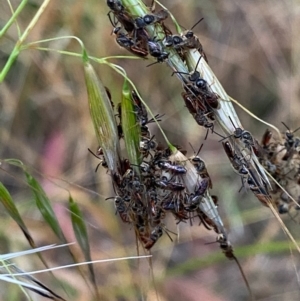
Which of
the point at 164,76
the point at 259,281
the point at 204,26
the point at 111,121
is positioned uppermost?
the point at 204,26

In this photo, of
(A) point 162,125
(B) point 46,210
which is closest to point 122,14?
(B) point 46,210

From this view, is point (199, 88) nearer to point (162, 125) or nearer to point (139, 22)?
point (139, 22)

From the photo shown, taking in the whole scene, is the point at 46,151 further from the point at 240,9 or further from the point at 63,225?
the point at 240,9

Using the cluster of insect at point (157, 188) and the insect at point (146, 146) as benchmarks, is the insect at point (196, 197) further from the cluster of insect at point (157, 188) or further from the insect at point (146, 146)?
the insect at point (146, 146)

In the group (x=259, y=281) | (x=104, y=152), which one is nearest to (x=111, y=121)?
(x=104, y=152)

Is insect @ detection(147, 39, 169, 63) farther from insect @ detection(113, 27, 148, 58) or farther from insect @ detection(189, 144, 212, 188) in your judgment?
insect @ detection(189, 144, 212, 188)

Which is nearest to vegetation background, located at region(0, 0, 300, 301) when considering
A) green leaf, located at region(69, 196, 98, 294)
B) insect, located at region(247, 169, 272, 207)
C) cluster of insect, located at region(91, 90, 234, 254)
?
green leaf, located at region(69, 196, 98, 294)
